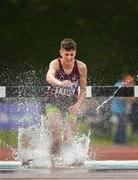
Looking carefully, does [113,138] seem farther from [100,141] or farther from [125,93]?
[125,93]

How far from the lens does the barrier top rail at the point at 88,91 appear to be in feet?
35.2

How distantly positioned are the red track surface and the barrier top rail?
0.64 m

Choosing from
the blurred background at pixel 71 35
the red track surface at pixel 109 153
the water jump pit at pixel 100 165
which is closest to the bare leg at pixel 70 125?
the water jump pit at pixel 100 165

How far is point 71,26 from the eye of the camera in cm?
1720

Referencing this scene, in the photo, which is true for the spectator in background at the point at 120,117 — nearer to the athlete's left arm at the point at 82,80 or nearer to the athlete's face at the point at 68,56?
the athlete's left arm at the point at 82,80

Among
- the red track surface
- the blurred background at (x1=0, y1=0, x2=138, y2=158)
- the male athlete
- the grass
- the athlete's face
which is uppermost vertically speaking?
the blurred background at (x1=0, y1=0, x2=138, y2=158)

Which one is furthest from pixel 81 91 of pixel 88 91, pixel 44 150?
pixel 88 91

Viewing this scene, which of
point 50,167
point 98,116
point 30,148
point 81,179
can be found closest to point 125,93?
point 98,116

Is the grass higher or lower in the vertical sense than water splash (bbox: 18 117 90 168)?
higher

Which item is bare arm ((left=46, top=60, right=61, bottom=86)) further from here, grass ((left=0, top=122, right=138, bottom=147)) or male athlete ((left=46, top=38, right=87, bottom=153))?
grass ((left=0, top=122, right=138, bottom=147))

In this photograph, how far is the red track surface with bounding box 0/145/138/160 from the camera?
1056 cm

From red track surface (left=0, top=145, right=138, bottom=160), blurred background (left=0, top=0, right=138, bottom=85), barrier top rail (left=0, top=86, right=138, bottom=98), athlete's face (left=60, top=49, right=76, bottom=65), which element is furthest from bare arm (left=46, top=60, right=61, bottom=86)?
blurred background (left=0, top=0, right=138, bottom=85)

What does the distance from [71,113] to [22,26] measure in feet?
26.1

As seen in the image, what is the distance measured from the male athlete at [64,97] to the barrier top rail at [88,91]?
131cm
